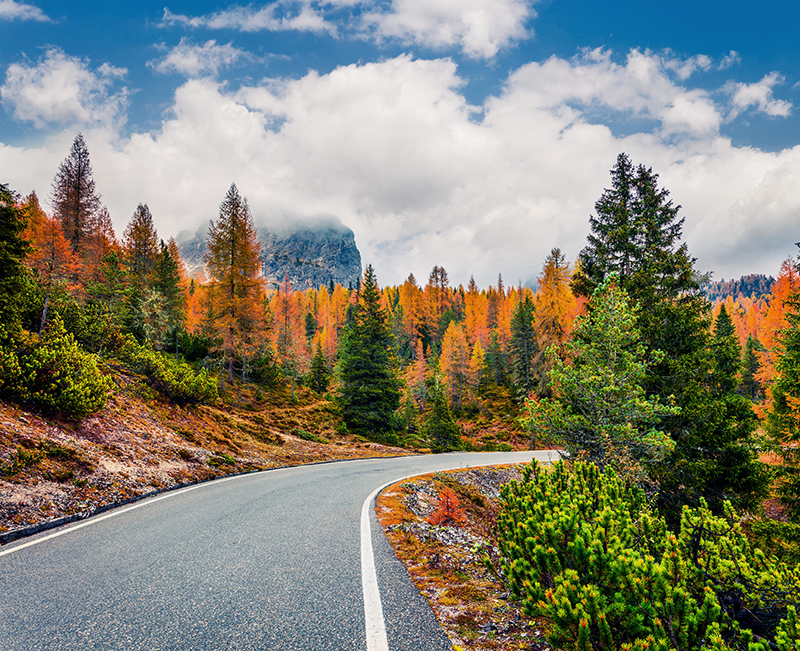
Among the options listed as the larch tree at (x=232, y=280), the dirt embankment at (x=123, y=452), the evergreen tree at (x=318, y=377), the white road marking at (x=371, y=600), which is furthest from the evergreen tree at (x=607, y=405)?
the evergreen tree at (x=318, y=377)

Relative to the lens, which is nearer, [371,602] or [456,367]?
[371,602]

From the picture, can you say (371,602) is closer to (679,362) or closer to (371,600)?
(371,600)

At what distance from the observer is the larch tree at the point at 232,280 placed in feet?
83.7

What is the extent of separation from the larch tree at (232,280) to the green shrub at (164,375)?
25.9ft

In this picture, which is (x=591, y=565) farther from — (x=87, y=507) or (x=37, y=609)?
(x=87, y=507)

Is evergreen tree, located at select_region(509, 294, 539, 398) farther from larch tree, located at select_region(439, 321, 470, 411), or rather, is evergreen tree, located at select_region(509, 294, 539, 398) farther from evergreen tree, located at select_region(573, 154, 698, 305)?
evergreen tree, located at select_region(573, 154, 698, 305)

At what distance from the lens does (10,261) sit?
35.4 feet

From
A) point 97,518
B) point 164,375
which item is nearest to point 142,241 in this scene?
point 164,375

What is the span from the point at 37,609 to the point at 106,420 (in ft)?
31.3

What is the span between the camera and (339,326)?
79.9 meters

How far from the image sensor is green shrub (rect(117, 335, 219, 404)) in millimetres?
15445

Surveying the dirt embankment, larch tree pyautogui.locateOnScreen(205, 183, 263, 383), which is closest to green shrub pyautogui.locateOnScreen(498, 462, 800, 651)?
the dirt embankment

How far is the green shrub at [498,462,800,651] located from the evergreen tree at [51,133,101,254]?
38016mm

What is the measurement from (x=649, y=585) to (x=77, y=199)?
41.6 m
